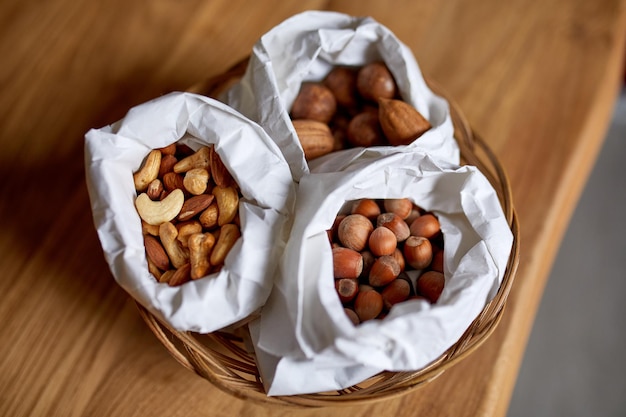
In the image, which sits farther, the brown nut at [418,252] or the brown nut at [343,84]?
the brown nut at [343,84]

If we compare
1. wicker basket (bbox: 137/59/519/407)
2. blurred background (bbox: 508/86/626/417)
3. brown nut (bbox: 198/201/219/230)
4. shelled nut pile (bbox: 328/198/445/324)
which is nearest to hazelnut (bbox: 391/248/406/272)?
shelled nut pile (bbox: 328/198/445/324)

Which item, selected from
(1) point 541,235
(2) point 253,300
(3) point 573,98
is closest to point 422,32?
(3) point 573,98

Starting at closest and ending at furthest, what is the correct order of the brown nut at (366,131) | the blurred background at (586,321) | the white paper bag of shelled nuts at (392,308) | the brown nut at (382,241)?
the white paper bag of shelled nuts at (392,308), the brown nut at (382,241), the brown nut at (366,131), the blurred background at (586,321)

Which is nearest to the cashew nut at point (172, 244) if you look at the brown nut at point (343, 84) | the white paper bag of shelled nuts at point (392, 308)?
the white paper bag of shelled nuts at point (392, 308)

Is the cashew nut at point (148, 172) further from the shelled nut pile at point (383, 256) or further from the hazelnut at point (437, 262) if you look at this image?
the hazelnut at point (437, 262)

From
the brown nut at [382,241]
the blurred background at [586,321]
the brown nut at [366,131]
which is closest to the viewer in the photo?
the brown nut at [382,241]

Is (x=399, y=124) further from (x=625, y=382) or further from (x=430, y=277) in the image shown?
(x=625, y=382)
